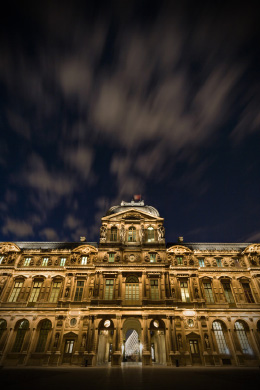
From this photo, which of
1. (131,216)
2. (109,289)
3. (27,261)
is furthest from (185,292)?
(27,261)

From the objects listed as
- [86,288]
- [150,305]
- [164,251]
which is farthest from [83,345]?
[164,251]

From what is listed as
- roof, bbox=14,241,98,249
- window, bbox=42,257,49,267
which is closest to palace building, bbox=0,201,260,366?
window, bbox=42,257,49,267

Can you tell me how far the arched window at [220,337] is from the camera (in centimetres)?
2562

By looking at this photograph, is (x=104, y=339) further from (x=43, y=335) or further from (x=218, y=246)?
(x=218, y=246)

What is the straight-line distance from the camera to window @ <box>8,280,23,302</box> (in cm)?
2938

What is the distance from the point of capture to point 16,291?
3002 centimetres

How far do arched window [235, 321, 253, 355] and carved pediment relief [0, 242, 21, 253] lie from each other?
116 feet

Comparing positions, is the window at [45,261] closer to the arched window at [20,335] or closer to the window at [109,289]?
the arched window at [20,335]

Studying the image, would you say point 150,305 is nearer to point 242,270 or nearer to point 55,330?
point 55,330

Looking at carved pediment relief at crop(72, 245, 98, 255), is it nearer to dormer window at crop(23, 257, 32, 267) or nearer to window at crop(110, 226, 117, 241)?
window at crop(110, 226, 117, 241)

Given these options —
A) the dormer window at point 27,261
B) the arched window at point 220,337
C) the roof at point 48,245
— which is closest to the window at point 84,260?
the roof at point 48,245

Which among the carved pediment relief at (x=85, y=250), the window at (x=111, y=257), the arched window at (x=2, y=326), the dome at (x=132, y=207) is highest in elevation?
the dome at (x=132, y=207)

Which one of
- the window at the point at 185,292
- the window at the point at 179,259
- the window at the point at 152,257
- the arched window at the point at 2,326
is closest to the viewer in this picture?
the arched window at the point at 2,326

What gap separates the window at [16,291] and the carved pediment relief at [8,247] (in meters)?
5.06
